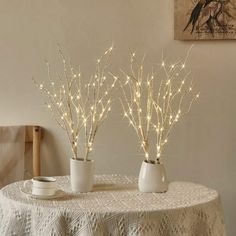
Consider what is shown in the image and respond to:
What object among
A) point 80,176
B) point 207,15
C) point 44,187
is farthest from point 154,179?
point 207,15

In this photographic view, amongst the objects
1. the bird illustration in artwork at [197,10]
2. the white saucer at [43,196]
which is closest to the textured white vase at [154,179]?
the white saucer at [43,196]

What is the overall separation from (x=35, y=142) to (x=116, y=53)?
634 mm

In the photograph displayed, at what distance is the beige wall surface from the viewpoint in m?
2.38

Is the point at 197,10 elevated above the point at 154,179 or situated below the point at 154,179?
above

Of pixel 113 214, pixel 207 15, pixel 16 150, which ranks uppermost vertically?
pixel 207 15

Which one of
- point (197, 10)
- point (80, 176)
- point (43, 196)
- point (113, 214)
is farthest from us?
point (197, 10)

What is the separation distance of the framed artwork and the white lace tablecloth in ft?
3.16

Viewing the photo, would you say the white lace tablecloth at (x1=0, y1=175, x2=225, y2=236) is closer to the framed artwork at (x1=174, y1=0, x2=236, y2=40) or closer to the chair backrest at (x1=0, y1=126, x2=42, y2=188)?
the chair backrest at (x1=0, y1=126, x2=42, y2=188)

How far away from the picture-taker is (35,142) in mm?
2377

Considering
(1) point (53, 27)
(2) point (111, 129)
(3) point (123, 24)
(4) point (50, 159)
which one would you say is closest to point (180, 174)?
(2) point (111, 129)

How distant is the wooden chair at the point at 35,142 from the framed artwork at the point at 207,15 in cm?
93

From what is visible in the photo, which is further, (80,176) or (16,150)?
(16,150)

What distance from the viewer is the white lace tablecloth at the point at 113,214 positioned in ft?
4.78

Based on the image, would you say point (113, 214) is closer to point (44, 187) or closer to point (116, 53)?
point (44, 187)
